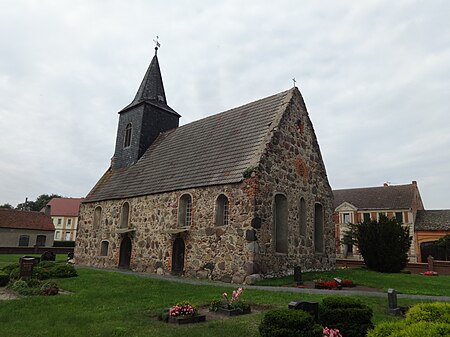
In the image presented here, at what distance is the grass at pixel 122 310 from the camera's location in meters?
6.59

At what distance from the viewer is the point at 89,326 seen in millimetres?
6914

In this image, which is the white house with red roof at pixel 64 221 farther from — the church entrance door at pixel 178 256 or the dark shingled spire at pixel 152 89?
the church entrance door at pixel 178 256

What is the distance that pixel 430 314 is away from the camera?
443 centimetres

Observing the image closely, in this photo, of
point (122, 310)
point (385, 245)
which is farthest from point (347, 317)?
point (385, 245)

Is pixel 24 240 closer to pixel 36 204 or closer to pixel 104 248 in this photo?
pixel 104 248

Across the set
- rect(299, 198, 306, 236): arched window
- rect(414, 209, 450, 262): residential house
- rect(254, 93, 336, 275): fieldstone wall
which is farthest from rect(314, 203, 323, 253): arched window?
rect(414, 209, 450, 262): residential house

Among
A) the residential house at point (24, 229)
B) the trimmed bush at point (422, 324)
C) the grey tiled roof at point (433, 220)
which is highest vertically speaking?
the grey tiled roof at point (433, 220)

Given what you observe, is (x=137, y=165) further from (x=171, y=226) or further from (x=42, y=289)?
(x=42, y=289)

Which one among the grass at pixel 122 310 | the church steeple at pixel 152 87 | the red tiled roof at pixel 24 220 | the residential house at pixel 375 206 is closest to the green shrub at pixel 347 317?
the grass at pixel 122 310

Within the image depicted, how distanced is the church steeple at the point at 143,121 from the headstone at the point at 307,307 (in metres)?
Result: 21.1

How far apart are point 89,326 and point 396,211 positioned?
41.1m

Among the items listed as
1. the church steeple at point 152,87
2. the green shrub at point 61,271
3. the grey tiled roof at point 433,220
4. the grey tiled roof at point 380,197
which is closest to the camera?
the green shrub at point 61,271

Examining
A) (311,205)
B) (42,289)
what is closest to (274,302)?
(42,289)

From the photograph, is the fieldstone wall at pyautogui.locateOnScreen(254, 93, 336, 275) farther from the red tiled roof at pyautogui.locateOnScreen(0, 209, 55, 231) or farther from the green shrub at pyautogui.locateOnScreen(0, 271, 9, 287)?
the red tiled roof at pyautogui.locateOnScreen(0, 209, 55, 231)
